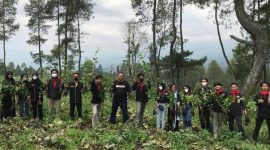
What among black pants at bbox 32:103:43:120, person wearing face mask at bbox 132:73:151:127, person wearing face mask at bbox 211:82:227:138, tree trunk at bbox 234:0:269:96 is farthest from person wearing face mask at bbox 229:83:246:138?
black pants at bbox 32:103:43:120

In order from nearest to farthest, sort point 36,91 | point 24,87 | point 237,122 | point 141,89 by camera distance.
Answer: point 237,122, point 141,89, point 36,91, point 24,87

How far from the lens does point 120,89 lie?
48.4 ft

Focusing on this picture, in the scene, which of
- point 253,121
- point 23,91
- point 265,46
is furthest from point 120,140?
point 253,121

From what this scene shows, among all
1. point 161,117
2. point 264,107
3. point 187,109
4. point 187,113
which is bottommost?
point 161,117

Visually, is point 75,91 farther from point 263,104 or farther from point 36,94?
point 263,104

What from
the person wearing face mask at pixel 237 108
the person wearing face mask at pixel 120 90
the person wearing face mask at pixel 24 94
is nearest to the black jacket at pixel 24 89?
the person wearing face mask at pixel 24 94

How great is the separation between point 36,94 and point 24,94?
0.62 metres

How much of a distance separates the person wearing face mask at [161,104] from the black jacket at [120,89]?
3.58 feet

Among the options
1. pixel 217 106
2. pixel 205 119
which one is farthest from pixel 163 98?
pixel 217 106

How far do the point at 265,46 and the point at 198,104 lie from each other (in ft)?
12.0

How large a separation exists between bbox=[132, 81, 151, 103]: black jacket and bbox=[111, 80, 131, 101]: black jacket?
0.93 feet

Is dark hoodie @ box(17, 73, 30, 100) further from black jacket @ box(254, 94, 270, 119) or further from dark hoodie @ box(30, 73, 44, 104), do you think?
black jacket @ box(254, 94, 270, 119)

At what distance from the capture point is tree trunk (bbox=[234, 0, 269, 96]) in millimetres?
15594

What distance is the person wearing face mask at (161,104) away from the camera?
577 inches
